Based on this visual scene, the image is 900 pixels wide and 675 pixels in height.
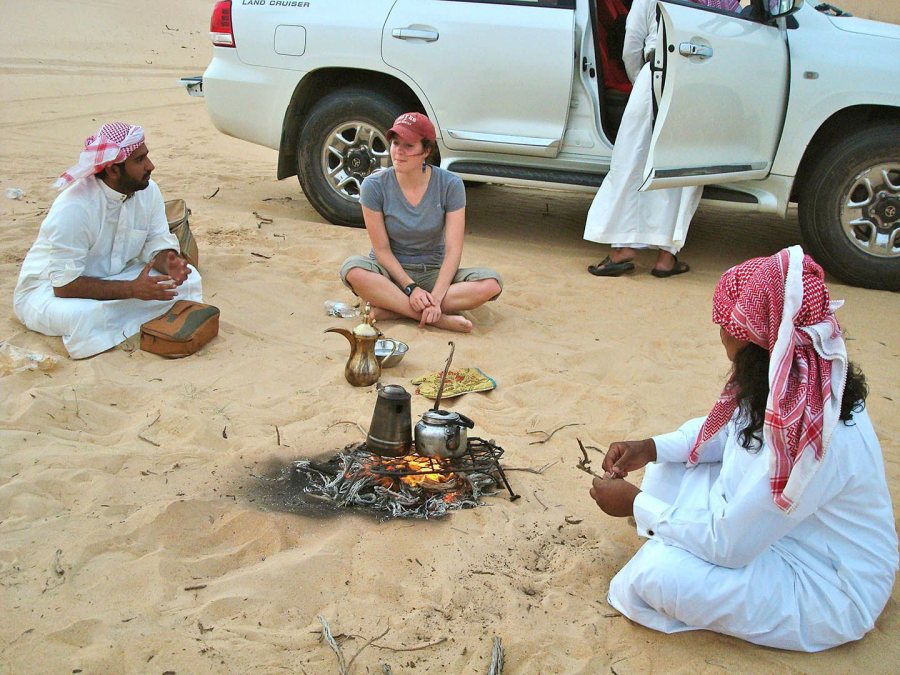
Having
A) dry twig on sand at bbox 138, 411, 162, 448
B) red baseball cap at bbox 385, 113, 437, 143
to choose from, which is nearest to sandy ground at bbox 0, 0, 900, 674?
dry twig on sand at bbox 138, 411, 162, 448

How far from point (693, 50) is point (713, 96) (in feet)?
1.16

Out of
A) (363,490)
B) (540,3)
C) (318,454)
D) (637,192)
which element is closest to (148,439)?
(318,454)

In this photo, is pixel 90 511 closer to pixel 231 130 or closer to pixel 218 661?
pixel 218 661

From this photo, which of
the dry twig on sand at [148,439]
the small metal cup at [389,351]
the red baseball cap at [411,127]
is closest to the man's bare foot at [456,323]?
the small metal cup at [389,351]

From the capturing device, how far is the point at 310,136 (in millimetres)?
6828

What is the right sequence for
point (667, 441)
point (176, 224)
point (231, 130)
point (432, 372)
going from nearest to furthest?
point (667, 441) < point (432, 372) < point (176, 224) < point (231, 130)

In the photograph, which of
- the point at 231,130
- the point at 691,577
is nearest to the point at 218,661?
the point at 691,577

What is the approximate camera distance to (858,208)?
625cm

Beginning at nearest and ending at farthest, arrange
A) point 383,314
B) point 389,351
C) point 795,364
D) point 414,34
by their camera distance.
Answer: point 795,364 → point 389,351 → point 383,314 → point 414,34

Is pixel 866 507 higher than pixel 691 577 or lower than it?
higher

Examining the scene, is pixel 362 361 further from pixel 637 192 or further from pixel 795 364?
pixel 637 192

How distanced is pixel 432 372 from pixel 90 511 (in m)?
1.96

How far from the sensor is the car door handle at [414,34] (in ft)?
21.1

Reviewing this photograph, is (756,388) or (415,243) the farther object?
(415,243)
